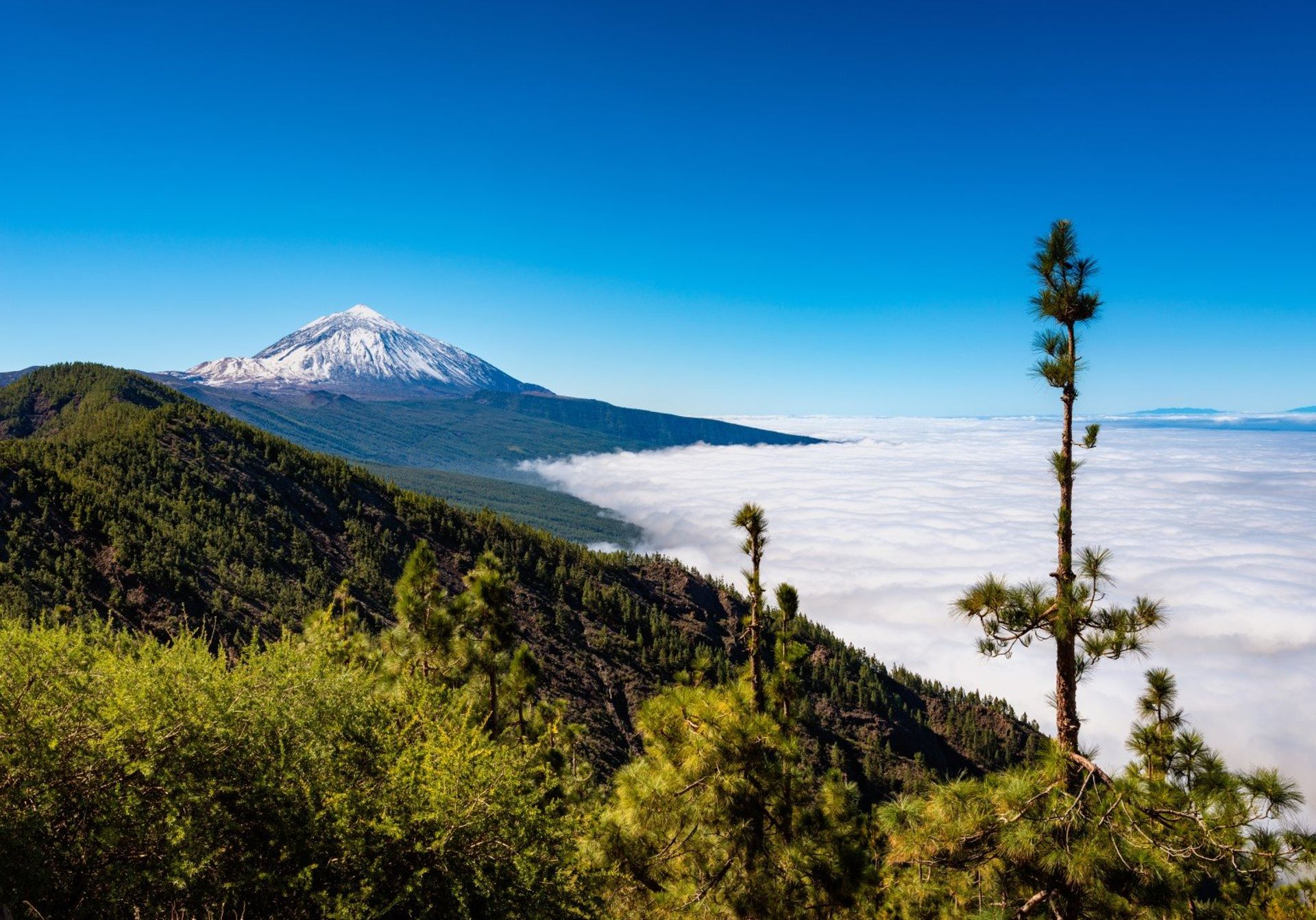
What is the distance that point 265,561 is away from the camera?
460 feet

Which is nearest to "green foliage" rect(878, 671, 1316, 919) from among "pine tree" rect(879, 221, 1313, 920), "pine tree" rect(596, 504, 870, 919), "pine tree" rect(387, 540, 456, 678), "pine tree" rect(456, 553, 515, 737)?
"pine tree" rect(879, 221, 1313, 920)

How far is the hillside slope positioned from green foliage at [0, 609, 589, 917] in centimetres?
6494

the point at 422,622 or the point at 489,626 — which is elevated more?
the point at 422,622

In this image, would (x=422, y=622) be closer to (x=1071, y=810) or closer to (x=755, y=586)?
(x=755, y=586)

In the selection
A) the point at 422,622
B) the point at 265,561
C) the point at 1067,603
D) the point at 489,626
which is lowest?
the point at 265,561

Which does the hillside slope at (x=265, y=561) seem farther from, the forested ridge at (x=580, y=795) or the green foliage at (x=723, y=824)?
the green foliage at (x=723, y=824)

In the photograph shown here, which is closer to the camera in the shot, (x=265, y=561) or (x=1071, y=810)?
(x=1071, y=810)

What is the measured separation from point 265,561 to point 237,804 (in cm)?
15304

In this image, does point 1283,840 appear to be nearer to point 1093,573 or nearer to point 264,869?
point 1093,573

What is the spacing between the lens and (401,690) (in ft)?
59.7

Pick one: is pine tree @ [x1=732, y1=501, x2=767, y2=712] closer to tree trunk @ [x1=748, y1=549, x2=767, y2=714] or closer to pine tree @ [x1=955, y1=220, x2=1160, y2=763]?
tree trunk @ [x1=748, y1=549, x2=767, y2=714]


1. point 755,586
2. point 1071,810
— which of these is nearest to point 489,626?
point 755,586

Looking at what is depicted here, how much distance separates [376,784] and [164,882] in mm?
3659

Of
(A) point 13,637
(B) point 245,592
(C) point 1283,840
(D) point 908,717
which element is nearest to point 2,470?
(B) point 245,592
